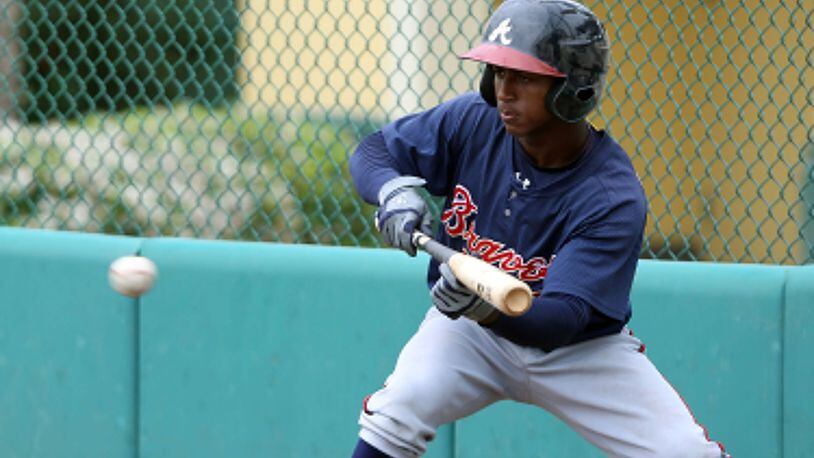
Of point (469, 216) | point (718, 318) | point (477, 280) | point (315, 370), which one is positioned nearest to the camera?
point (477, 280)

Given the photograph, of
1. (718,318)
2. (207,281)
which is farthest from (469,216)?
(207,281)

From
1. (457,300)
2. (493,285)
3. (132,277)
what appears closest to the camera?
(493,285)

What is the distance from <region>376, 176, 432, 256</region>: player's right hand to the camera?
346cm

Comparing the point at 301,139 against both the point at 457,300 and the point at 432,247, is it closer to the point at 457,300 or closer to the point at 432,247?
the point at 432,247

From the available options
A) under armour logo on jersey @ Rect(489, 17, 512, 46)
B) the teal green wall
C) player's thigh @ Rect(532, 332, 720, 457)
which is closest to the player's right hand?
under armour logo on jersey @ Rect(489, 17, 512, 46)

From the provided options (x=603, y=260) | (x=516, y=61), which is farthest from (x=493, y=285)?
(x=516, y=61)

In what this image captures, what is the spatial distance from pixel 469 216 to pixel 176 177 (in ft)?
13.8

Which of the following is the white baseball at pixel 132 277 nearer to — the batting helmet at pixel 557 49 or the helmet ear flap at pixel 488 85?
the helmet ear flap at pixel 488 85

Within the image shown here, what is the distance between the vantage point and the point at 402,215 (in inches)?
137

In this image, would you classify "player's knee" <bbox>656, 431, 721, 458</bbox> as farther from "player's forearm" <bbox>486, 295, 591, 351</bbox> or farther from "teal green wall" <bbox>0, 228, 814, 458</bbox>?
"teal green wall" <bbox>0, 228, 814, 458</bbox>

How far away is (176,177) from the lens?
7.81 m

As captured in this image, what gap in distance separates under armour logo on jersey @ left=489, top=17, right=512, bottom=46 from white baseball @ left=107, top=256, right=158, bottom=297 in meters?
1.80

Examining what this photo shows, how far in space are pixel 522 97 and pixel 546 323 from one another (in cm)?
64

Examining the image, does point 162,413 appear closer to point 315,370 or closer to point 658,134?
point 315,370
